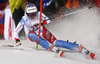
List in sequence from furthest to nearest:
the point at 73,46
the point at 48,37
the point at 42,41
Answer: the point at 48,37 < the point at 42,41 < the point at 73,46

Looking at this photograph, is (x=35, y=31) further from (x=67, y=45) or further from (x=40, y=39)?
(x=67, y=45)

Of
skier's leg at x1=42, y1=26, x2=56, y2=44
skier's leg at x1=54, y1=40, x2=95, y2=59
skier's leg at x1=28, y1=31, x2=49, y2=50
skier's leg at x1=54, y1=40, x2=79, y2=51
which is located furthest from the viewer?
skier's leg at x1=42, y1=26, x2=56, y2=44

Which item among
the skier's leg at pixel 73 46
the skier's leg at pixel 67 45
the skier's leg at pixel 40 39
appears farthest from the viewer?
the skier's leg at pixel 40 39

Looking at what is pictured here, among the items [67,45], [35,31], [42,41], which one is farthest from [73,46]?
[35,31]

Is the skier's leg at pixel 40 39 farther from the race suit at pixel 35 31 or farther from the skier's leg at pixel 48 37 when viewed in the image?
the skier's leg at pixel 48 37

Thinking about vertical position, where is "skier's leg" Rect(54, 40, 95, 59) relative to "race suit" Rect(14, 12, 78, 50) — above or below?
below

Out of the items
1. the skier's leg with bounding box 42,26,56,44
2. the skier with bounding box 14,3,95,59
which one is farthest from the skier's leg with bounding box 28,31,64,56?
the skier's leg with bounding box 42,26,56,44

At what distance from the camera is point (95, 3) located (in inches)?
229

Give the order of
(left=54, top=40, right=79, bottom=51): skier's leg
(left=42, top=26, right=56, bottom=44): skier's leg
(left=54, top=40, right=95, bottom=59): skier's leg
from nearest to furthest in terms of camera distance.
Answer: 1. (left=54, top=40, right=95, bottom=59): skier's leg
2. (left=54, top=40, right=79, bottom=51): skier's leg
3. (left=42, top=26, right=56, bottom=44): skier's leg

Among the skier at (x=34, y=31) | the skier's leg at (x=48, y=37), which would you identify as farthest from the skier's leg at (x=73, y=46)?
the skier's leg at (x=48, y=37)

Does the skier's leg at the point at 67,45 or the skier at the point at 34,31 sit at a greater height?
the skier at the point at 34,31

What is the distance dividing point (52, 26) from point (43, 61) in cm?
377

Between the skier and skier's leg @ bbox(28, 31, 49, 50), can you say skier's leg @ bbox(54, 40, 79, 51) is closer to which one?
the skier

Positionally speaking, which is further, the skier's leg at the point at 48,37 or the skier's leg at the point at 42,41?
the skier's leg at the point at 48,37
